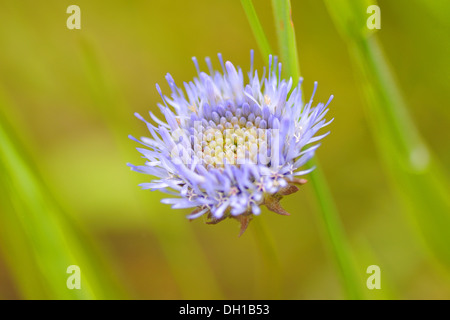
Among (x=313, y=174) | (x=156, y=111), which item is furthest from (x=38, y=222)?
(x=156, y=111)

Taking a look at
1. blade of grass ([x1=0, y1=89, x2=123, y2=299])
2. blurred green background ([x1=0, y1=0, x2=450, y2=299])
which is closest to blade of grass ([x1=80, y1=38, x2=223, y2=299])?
blurred green background ([x1=0, y1=0, x2=450, y2=299])

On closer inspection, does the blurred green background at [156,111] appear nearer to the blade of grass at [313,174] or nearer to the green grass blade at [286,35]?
the blade of grass at [313,174]

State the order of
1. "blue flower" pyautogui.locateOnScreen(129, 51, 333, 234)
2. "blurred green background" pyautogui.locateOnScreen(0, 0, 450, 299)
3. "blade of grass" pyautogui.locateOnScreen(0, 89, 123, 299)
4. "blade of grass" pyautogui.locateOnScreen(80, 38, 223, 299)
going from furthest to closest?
1. "blurred green background" pyautogui.locateOnScreen(0, 0, 450, 299)
2. "blade of grass" pyautogui.locateOnScreen(80, 38, 223, 299)
3. "blade of grass" pyautogui.locateOnScreen(0, 89, 123, 299)
4. "blue flower" pyautogui.locateOnScreen(129, 51, 333, 234)

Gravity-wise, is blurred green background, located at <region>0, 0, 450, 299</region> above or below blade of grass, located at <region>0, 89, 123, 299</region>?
above

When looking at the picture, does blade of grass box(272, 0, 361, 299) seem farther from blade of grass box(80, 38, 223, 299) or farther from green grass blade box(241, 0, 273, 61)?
blade of grass box(80, 38, 223, 299)

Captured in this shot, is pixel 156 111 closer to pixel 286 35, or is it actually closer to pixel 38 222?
pixel 38 222

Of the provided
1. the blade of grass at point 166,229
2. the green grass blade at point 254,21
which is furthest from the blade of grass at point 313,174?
Result: the blade of grass at point 166,229
